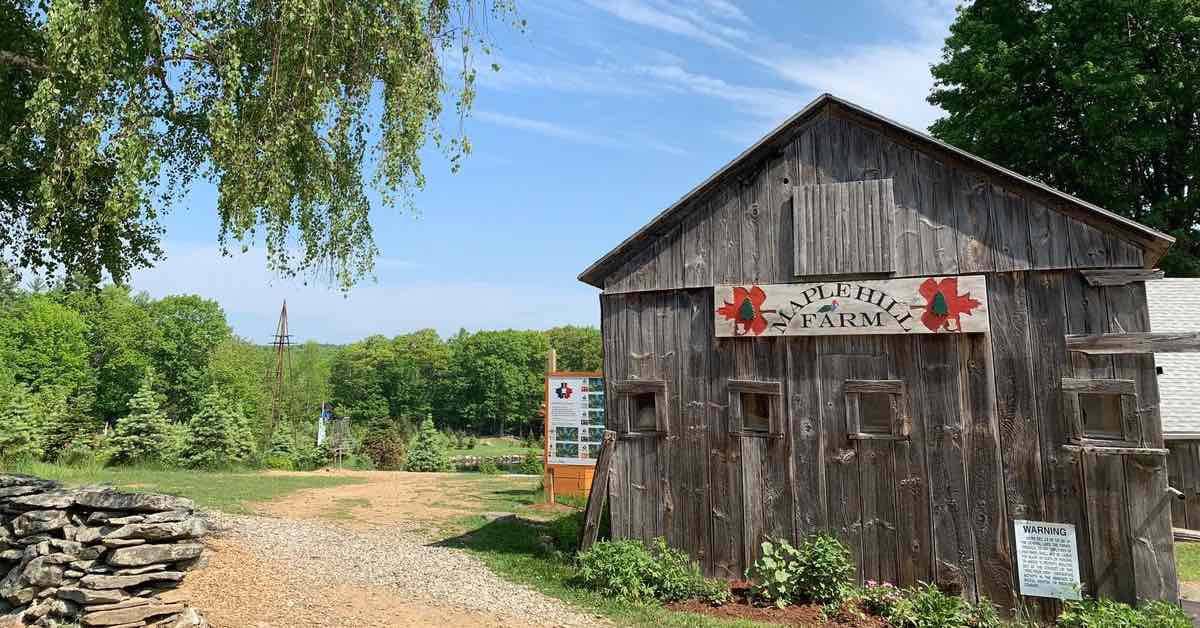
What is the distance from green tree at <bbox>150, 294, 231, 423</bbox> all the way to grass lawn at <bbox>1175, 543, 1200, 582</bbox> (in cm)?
6161

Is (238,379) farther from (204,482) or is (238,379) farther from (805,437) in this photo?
(805,437)

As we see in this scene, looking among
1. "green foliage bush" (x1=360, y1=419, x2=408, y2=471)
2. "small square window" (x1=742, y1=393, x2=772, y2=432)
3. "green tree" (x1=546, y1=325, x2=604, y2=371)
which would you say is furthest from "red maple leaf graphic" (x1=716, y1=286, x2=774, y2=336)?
"green tree" (x1=546, y1=325, x2=604, y2=371)

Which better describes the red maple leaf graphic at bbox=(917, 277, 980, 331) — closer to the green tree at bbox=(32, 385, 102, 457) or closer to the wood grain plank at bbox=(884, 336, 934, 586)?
the wood grain plank at bbox=(884, 336, 934, 586)

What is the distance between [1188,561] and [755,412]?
10.1 m

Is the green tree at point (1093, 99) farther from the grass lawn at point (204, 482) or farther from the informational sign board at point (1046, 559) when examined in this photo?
the grass lawn at point (204, 482)

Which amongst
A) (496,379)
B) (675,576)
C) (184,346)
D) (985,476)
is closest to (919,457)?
(985,476)

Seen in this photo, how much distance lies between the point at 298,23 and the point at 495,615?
8501 mm

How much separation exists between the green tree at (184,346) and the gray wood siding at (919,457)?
5750 centimetres

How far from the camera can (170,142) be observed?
11844 millimetres

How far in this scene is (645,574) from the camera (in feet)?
30.1

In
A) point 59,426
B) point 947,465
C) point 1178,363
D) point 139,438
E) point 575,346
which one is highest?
point 575,346

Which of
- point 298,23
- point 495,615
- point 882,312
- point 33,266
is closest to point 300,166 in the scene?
point 298,23

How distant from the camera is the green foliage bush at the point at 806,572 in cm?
841

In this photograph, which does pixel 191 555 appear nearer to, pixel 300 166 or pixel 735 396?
pixel 300 166
